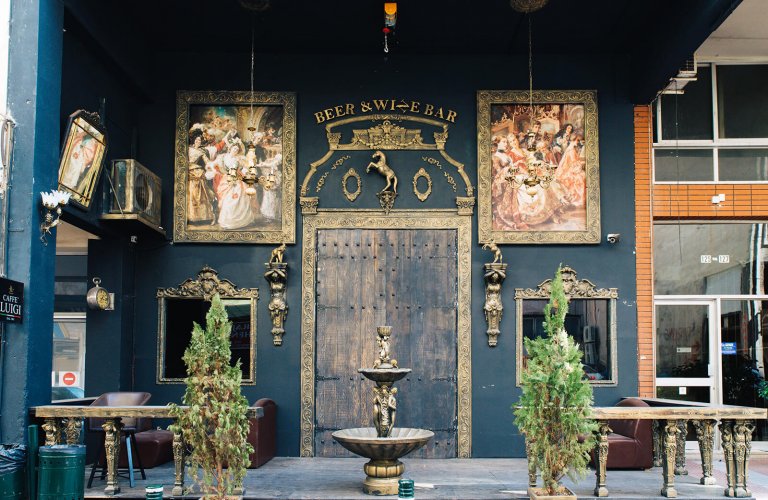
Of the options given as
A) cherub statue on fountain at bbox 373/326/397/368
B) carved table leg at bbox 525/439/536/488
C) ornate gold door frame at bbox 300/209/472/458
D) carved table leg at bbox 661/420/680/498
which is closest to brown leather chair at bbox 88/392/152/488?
ornate gold door frame at bbox 300/209/472/458

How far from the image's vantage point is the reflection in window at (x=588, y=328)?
12.5 meters

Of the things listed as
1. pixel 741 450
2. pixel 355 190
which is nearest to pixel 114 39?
pixel 355 190

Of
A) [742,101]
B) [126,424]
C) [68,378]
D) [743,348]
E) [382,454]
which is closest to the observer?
[382,454]

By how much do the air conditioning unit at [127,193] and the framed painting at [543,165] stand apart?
487 centimetres

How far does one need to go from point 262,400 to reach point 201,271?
89.7 inches

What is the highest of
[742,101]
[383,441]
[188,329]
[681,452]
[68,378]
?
[742,101]

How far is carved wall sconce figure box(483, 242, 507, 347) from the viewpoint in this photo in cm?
1239

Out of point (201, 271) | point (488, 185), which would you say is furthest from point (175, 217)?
point (488, 185)

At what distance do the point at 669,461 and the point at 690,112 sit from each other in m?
6.40

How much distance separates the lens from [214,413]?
8281 millimetres

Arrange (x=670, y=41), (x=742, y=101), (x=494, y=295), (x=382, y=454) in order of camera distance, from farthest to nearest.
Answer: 1. (x=742, y=101)
2. (x=494, y=295)
3. (x=670, y=41)
4. (x=382, y=454)

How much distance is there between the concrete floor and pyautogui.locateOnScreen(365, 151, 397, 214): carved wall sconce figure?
3760 millimetres

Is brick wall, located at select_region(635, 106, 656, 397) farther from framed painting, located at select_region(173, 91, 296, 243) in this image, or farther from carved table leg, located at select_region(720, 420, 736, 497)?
framed painting, located at select_region(173, 91, 296, 243)

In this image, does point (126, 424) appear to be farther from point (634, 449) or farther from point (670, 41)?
point (670, 41)
